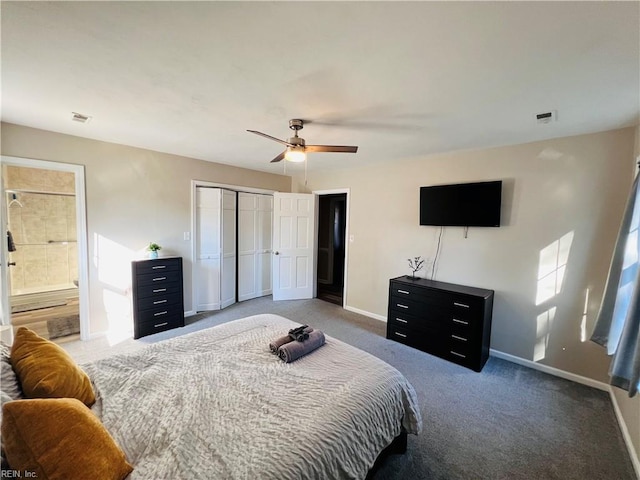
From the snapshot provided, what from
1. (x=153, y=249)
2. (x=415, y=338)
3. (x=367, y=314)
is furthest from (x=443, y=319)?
(x=153, y=249)

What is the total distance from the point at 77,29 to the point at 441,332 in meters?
3.79

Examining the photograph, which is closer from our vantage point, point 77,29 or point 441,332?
point 77,29

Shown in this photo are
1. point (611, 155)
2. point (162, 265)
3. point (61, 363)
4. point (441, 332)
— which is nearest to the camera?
point (61, 363)

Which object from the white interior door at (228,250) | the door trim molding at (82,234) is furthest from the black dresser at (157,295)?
the white interior door at (228,250)

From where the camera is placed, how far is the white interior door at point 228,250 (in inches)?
175

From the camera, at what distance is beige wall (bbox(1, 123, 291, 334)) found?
2920mm

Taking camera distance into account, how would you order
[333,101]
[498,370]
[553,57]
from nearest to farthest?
[553,57] → [333,101] → [498,370]

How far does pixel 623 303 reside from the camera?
1.92m

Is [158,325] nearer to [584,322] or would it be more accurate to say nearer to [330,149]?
[330,149]

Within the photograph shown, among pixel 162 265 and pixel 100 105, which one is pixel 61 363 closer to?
pixel 100 105

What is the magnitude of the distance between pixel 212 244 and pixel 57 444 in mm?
3565

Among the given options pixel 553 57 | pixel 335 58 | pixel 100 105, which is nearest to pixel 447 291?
pixel 553 57

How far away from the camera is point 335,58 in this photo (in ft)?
4.89

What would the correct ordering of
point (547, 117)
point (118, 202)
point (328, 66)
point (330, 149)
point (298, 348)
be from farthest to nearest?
point (118, 202) < point (330, 149) < point (547, 117) < point (298, 348) < point (328, 66)
